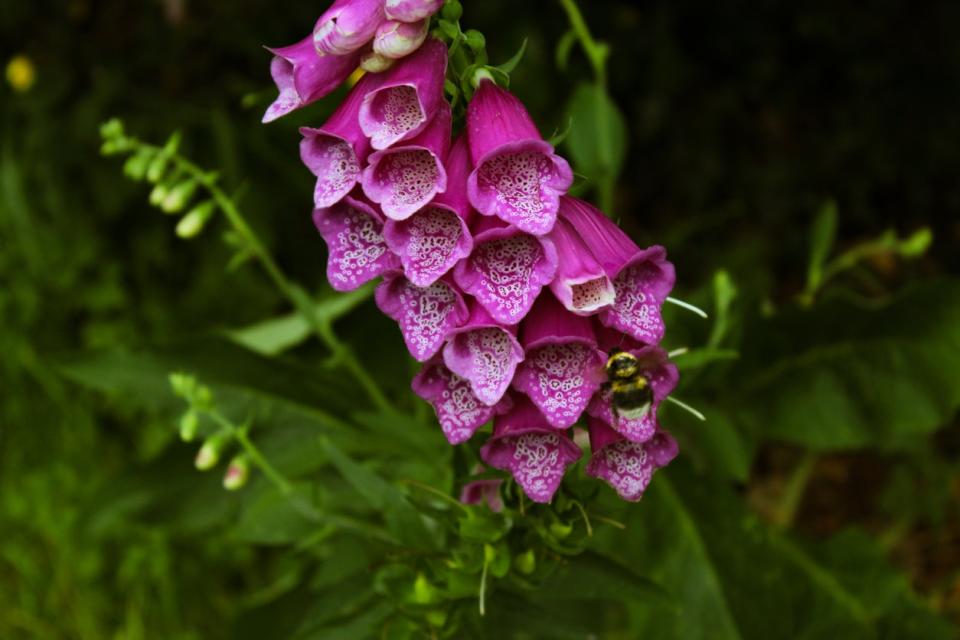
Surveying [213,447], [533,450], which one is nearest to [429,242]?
[533,450]

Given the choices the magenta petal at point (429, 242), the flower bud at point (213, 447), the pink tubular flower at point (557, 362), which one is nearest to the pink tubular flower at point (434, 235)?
the magenta petal at point (429, 242)

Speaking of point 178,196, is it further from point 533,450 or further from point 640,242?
point 640,242

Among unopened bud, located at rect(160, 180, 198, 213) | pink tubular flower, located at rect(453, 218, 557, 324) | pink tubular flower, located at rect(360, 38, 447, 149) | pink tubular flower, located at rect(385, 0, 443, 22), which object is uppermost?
pink tubular flower, located at rect(385, 0, 443, 22)

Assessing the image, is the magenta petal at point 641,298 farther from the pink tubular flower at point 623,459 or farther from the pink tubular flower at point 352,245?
the pink tubular flower at point 352,245

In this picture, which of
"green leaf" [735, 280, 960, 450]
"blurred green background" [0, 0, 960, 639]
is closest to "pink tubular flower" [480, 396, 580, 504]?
"blurred green background" [0, 0, 960, 639]

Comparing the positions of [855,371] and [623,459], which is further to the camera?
[855,371]

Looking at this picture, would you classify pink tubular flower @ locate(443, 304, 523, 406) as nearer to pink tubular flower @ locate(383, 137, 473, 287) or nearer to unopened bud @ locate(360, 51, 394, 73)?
pink tubular flower @ locate(383, 137, 473, 287)
